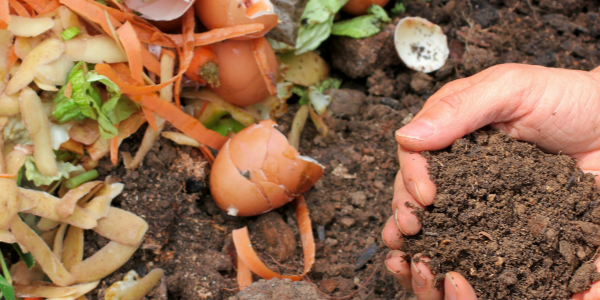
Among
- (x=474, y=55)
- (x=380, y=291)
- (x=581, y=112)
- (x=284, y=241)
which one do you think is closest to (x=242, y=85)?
(x=284, y=241)

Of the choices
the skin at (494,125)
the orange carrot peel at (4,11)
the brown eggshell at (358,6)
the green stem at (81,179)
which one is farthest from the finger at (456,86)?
the orange carrot peel at (4,11)

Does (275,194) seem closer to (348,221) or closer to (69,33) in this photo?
(348,221)

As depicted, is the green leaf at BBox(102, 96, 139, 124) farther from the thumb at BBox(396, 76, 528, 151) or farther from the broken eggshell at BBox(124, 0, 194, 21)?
the thumb at BBox(396, 76, 528, 151)

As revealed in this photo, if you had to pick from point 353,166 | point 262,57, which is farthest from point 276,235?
point 262,57

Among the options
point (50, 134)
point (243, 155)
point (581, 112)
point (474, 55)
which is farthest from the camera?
point (474, 55)

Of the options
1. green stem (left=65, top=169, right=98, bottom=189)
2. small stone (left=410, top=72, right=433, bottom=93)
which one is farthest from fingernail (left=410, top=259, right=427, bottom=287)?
green stem (left=65, top=169, right=98, bottom=189)

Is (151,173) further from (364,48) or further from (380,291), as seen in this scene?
(364,48)
